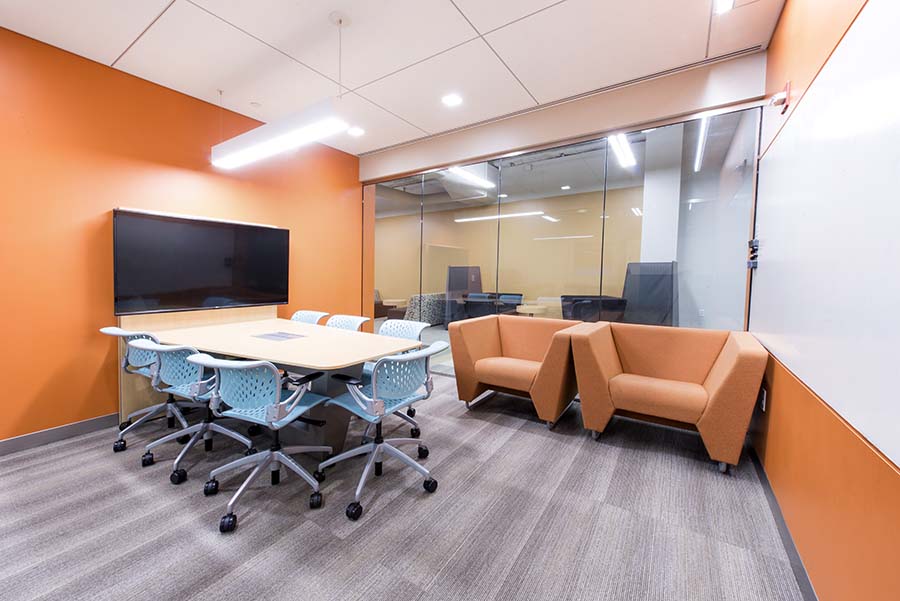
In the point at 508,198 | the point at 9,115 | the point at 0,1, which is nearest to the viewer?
the point at 0,1

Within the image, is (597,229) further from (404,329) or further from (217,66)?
(217,66)

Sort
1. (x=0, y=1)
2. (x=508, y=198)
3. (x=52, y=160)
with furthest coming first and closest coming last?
(x=508, y=198) < (x=52, y=160) < (x=0, y=1)

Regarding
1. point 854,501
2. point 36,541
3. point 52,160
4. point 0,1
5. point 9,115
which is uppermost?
point 0,1

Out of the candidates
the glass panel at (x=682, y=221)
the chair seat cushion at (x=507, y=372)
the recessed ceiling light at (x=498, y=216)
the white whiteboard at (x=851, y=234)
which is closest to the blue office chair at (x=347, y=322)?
the chair seat cushion at (x=507, y=372)

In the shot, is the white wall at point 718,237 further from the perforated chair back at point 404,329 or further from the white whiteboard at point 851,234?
the perforated chair back at point 404,329

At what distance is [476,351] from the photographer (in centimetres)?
354

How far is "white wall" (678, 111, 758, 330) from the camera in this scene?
2926mm

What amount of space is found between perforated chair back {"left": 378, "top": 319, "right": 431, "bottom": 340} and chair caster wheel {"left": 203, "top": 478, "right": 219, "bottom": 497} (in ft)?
5.05

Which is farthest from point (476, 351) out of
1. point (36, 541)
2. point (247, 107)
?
point (247, 107)

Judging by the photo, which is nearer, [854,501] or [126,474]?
[854,501]

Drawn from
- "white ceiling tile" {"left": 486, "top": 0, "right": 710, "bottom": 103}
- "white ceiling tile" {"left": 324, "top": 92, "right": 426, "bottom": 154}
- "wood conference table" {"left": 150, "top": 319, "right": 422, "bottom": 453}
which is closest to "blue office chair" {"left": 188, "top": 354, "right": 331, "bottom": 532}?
"wood conference table" {"left": 150, "top": 319, "right": 422, "bottom": 453}

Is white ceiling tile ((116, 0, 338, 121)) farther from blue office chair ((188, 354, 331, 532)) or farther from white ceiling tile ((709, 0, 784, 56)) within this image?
white ceiling tile ((709, 0, 784, 56))

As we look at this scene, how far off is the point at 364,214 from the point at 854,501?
530 cm

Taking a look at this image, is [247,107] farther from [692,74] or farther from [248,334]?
[692,74]
